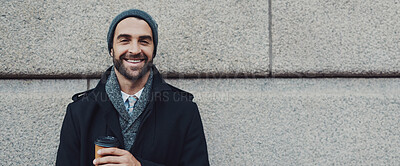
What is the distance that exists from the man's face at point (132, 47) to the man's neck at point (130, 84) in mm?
50

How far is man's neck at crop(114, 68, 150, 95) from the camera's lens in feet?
6.77

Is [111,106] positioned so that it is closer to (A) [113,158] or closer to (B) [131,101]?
(B) [131,101]

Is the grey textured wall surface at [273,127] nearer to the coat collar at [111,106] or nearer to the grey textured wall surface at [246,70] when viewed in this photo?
the grey textured wall surface at [246,70]

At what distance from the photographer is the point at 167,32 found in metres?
2.78

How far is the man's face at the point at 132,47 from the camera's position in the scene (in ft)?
6.48

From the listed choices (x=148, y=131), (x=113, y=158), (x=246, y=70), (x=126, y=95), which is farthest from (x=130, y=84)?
(x=246, y=70)

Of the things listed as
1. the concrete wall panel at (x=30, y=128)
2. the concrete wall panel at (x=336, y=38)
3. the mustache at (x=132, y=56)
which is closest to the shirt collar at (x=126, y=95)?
the mustache at (x=132, y=56)

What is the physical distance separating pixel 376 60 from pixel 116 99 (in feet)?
8.26

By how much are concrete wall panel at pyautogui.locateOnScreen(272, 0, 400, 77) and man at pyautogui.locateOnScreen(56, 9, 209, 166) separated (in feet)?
4.08

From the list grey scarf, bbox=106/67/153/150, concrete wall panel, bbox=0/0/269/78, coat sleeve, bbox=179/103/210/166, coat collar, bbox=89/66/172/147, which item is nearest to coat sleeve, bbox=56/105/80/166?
coat collar, bbox=89/66/172/147

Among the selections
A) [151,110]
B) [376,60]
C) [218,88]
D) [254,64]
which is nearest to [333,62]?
[376,60]

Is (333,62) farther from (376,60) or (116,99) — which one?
(116,99)

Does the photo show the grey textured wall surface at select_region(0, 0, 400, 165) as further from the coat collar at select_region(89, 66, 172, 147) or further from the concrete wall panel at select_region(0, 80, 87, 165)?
the coat collar at select_region(89, 66, 172, 147)

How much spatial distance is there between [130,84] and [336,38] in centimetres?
206
